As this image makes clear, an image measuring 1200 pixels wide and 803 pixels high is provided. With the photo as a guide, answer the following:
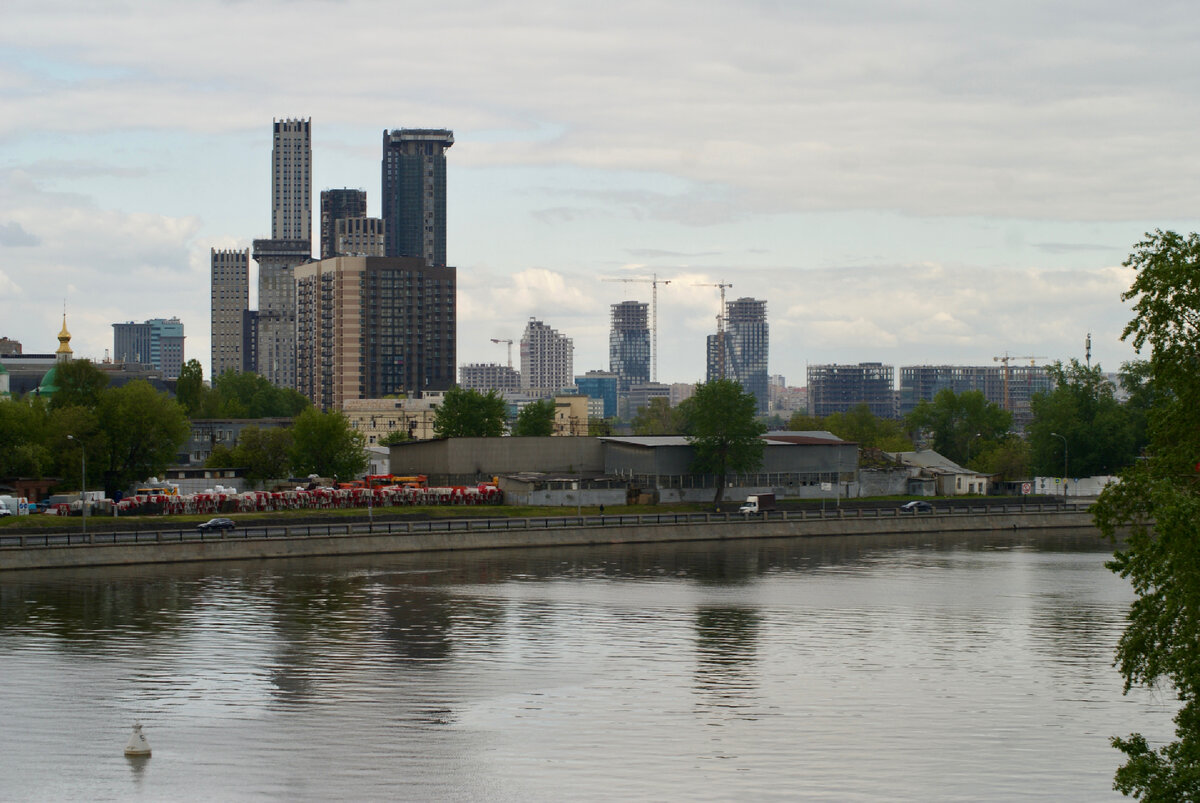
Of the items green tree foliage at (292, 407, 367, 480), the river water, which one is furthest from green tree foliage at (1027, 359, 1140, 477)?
green tree foliage at (292, 407, 367, 480)

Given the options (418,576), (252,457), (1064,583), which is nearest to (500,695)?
(418,576)

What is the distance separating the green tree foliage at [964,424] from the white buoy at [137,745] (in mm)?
145689

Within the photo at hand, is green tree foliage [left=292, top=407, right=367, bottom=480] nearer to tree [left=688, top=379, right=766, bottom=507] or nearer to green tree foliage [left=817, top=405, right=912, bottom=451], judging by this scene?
tree [left=688, top=379, right=766, bottom=507]

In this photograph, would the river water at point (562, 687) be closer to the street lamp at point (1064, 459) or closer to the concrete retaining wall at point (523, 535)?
the concrete retaining wall at point (523, 535)

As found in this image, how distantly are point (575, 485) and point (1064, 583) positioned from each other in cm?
5293

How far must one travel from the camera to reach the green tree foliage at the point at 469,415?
171625 mm

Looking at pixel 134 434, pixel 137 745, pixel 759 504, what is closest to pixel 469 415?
pixel 759 504

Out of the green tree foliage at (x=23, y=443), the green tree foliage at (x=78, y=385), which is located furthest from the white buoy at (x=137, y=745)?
the green tree foliage at (x=78, y=385)

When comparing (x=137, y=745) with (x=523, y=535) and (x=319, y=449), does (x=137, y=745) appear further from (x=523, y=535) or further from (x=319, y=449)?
(x=319, y=449)

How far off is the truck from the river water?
115 ft

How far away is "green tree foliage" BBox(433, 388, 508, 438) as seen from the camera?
17162 cm

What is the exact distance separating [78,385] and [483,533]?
4843 centimetres

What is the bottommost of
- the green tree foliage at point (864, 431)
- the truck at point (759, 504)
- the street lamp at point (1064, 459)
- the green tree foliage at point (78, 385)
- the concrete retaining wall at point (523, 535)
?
the concrete retaining wall at point (523, 535)

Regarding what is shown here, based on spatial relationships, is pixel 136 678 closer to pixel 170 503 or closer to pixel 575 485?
pixel 170 503
